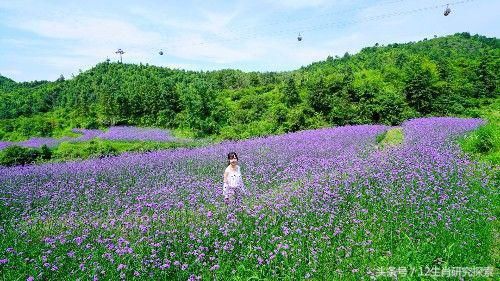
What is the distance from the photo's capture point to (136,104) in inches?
1355

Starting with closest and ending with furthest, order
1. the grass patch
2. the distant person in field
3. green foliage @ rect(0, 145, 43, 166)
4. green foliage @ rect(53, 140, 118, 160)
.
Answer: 1. the distant person in field
2. green foliage @ rect(0, 145, 43, 166)
3. the grass patch
4. green foliage @ rect(53, 140, 118, 160)

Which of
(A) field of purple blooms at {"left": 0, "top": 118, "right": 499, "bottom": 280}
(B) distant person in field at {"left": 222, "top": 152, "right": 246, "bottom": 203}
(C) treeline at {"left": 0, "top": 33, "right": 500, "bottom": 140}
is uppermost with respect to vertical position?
(C) treeline at {"left": 0, "top": 33, "right": 500, "bottom": 140}

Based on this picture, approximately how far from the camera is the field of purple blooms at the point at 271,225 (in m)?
4.54

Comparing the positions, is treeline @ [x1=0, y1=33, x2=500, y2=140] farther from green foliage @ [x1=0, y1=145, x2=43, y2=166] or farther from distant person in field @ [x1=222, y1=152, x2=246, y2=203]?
distant person in field @ [x1=222, y1=152, x2=246, y2=203]

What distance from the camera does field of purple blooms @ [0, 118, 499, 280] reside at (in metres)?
4.54

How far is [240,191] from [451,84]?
26.0 m

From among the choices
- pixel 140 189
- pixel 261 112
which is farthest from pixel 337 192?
pixel 261 112

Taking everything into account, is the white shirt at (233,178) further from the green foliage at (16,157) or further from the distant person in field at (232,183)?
the green foliage at (16,157)

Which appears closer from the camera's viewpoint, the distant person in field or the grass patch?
the distant person in field

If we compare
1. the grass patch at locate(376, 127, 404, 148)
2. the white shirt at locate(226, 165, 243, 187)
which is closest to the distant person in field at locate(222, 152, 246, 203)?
the white shirt at locate(226, 165, 243, 187)

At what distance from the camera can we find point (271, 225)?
18.6 feet

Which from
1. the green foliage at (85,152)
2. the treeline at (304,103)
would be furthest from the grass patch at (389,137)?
the green foliage at (85,152)

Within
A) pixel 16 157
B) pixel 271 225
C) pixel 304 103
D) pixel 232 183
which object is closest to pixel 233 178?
pixel 232 183

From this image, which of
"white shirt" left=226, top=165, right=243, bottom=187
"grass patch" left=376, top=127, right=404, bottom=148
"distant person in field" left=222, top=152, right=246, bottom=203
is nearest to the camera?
"distant person in field" left=222, top=152, right=246, bottom=203
